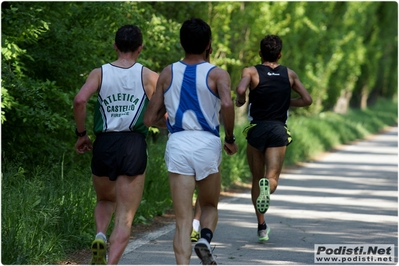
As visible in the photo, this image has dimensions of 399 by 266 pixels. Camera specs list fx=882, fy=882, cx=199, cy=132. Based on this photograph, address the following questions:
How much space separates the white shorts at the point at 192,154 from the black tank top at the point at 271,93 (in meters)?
2.48

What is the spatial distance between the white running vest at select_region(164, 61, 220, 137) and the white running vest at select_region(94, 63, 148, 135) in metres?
0.30

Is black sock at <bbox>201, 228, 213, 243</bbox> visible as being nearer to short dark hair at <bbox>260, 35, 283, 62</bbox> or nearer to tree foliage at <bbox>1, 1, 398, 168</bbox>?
short dark hair at <bbox>260, 35, 283, 62</bbox>

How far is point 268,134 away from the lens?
8.94 m

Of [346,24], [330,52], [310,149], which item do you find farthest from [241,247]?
[346,24]

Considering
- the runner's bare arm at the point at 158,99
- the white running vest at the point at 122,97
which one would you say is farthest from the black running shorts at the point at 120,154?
the runner's bare arm at the point at 158,99

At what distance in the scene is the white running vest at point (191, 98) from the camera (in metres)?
6.39

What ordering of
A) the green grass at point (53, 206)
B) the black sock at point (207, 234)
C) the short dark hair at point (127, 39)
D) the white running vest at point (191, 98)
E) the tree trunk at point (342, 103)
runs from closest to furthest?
1. the white running vest at point (191, 98)
2. the black sock at point (207, 234)
3. the short dark hair at point (127, 39)
4. the green grass at point (53, 206)
5. the tree trunk at point (342, 103)

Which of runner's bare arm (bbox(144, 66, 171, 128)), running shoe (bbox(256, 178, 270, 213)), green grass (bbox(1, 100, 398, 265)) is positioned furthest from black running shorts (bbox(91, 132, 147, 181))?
running shoe (bbox(256, 178, 270, 213))

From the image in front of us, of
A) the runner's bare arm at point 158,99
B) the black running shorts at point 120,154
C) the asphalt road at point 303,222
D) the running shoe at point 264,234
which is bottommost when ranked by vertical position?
the asphalt road at point 303,222

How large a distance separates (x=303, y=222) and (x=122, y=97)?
14.4 feet

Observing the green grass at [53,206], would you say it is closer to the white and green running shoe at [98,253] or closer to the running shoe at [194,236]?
the white and green running shoe at [98,253]

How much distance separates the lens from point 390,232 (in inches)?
379

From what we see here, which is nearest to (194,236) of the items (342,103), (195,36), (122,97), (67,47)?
(122,97)

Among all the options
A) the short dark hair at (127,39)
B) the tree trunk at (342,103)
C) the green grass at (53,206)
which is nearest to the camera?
the short dark hair at (127,39)
